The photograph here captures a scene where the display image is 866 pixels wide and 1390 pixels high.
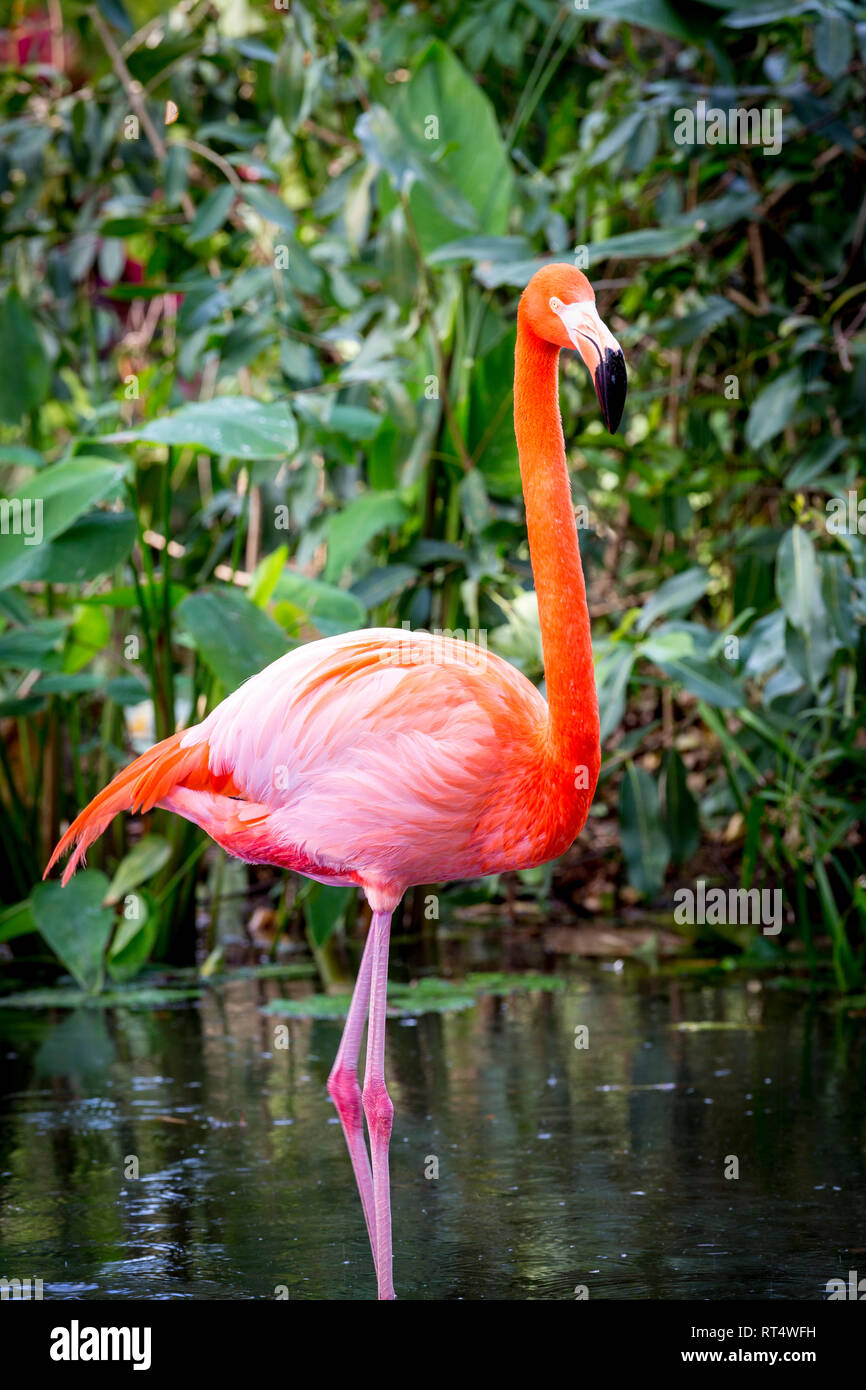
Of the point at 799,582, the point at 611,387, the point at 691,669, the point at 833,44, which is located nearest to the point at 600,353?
the point at 611,387

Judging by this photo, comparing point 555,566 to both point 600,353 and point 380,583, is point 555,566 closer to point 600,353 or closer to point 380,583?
point 600,353

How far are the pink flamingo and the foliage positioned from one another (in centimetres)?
150

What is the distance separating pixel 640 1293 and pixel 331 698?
1.30m

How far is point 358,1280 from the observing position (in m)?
3.10

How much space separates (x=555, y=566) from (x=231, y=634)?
1.92 m

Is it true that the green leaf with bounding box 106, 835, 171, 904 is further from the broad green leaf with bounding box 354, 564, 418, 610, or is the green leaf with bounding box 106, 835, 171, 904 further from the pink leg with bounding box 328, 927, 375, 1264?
the pink leg with bounding box 328, 927, 375, 1264

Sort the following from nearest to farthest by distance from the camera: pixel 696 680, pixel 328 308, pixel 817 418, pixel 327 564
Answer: pixel 696 680, pixel 327 564, pixel 817 418, pixel 328 308

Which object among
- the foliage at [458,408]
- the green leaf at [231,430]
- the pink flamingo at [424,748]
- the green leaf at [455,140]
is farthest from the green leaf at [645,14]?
the pink flamingo at [424,748]

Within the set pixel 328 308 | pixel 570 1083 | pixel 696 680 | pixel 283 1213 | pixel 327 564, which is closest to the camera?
pixel 283 1213

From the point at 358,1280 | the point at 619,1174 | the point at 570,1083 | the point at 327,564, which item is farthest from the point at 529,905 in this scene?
the point at 358,1280

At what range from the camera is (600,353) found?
285 centimetres

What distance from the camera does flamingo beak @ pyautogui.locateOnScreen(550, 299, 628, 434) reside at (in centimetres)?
279

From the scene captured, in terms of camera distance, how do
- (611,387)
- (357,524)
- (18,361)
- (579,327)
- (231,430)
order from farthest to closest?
(18,361) → (357,524) → (231,430) → (579,327) → (611,387)

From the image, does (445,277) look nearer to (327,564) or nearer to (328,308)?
(328,308)
